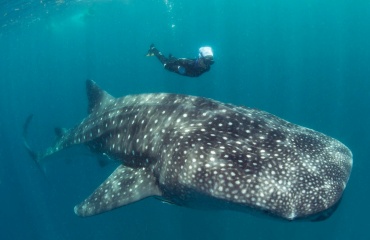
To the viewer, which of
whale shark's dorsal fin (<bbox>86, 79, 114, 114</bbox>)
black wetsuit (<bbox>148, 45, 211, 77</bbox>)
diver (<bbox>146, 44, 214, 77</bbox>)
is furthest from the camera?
black wetsuit (<bbox>148, 45, 211, 77</bbox>)

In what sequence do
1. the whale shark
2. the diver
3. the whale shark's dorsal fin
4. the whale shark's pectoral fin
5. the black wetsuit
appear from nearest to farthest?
1. the whale shark
2. the whale shark's pectoral fin
3. the whale shark's dorsal fin
4. the diver
5. the black wetsuit

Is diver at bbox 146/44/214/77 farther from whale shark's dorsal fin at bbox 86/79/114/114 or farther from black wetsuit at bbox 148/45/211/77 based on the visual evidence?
whale shark's dorsal fin at bbox 86/79/114/114

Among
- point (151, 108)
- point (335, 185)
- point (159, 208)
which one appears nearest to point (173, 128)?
point (151, 108)

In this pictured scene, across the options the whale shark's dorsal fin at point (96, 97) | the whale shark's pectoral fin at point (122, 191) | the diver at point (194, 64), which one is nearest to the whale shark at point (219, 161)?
the whale shark's pectoral fin at point (122, 191)

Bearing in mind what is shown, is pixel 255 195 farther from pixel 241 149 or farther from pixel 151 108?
pixel 151 108

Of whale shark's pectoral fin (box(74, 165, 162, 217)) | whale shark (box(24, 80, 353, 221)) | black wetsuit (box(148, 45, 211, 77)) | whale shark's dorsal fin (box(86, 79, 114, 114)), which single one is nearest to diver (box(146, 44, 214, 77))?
black wetsuit (box(148, 45, 211, 77))

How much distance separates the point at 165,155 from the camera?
5977mm

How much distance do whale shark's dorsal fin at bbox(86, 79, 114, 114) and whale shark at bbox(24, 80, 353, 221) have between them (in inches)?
66.0

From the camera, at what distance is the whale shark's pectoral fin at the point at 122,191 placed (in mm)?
6238

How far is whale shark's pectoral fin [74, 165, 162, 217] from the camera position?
6.24 metres

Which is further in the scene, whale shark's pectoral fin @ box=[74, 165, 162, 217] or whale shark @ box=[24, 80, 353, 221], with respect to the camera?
whale shark's pectoral fin @ box=[74, 165, 162, 217]

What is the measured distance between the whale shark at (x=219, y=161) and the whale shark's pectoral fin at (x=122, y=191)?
0.02m

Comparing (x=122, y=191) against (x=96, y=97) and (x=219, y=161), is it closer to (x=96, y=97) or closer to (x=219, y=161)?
(x=219, y=161)

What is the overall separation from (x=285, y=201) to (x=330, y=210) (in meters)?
0.54
